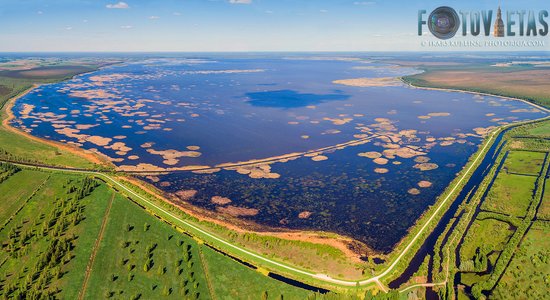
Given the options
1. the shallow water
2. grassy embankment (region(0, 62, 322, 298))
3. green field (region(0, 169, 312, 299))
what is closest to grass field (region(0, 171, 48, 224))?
grassy embankment (region(0, 62, 322, 298))

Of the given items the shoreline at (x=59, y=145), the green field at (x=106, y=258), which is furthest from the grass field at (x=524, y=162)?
the shoreline at (x=59, y=145)

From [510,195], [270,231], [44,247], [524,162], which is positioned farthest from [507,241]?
[44,247]

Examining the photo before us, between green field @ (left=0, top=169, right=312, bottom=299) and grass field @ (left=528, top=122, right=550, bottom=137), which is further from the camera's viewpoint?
grass field @ (left=528, top=122, right=550, bottom=137)

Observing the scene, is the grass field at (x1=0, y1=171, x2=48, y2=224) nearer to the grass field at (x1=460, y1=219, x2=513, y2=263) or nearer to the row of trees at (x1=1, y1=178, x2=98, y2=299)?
the row of trees at (x1=1, y1=178, x2=98, y2=299)

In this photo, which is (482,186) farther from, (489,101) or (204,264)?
(489,101)

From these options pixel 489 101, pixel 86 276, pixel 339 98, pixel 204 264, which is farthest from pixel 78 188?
pixel 489 101

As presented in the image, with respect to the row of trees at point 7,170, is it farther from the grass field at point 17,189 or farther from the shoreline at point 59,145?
the shoreline at point 59,145
